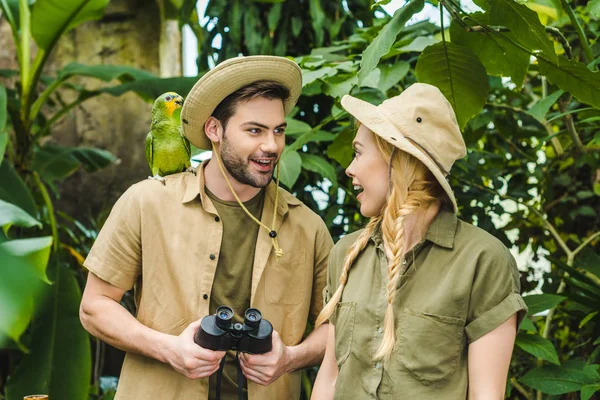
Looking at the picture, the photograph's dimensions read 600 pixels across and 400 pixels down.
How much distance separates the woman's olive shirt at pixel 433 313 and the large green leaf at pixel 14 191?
84.2 inches

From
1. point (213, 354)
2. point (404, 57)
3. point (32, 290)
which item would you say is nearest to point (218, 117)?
point (213, 354)

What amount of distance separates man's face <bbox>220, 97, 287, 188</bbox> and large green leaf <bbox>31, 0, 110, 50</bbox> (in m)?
1.91

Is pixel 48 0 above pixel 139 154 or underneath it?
above

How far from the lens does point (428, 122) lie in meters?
1.59

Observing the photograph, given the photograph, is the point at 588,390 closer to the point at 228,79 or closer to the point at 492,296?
the point at 492,296

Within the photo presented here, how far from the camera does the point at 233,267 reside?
6.66 ft

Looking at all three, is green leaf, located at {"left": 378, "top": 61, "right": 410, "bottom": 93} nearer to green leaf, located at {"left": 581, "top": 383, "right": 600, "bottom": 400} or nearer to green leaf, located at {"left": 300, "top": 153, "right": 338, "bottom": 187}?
green leaf, located at {"left": 300, "top": 153, "right": 338, "bottom": 187}

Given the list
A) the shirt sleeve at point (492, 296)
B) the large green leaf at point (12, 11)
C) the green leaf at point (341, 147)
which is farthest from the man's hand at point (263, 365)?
the large green leaf at point (12, 11)

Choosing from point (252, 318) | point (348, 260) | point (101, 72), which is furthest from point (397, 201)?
point (101, 72)

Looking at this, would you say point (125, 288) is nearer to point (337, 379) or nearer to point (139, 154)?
point (337, 379)

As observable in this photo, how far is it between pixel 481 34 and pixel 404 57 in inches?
50.8

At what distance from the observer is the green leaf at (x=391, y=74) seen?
8.15 feet

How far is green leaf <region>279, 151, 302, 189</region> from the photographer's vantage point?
2385mm

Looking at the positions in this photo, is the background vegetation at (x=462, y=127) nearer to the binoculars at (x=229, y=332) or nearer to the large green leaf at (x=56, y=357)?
the large green leaf at (x=56, y=357)
